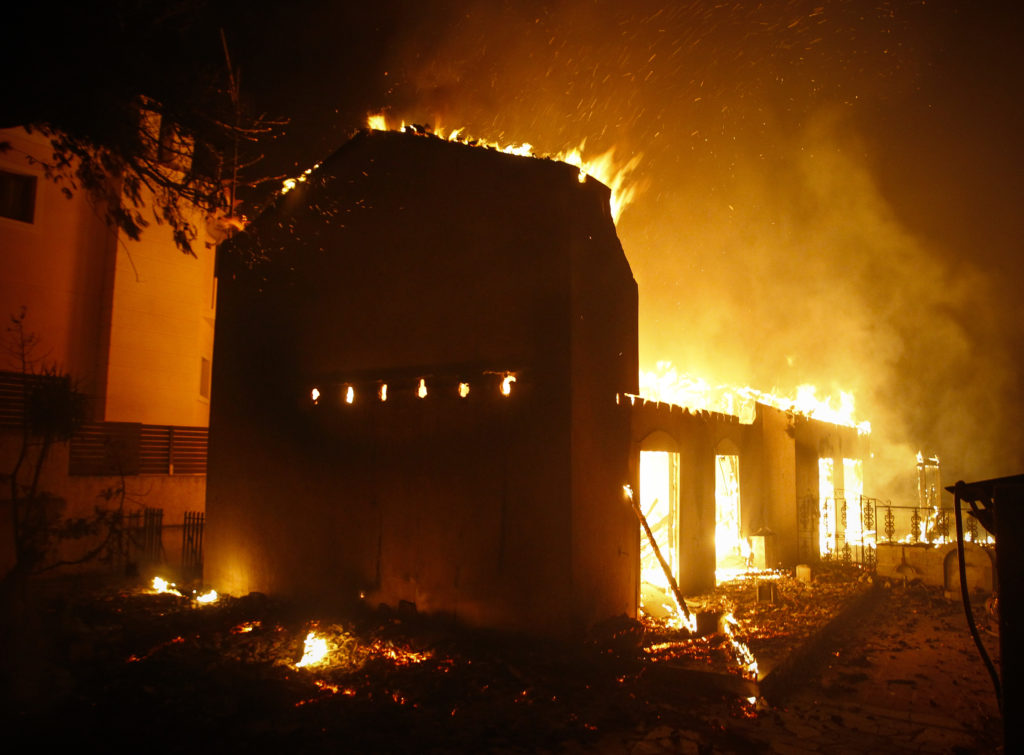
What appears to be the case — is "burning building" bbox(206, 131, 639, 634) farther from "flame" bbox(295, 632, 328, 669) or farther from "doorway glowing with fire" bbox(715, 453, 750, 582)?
"doorway glowing with fire" bbox(715, 453, 750, 582)

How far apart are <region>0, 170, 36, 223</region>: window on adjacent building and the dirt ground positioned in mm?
14187

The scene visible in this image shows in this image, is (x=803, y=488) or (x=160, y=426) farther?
(x=160, y=426)

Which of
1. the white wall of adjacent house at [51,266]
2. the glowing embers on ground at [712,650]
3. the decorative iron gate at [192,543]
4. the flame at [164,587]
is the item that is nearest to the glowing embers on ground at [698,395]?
the glowing embers on ground at [712,650]

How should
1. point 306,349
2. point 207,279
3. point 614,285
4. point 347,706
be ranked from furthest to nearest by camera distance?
point 207,279
point 306,349
point 614,285
point 347,706

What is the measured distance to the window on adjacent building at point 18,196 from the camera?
18641 mm

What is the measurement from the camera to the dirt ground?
6570 mm

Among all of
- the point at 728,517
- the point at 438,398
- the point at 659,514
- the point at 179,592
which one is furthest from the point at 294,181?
the point at 728,517

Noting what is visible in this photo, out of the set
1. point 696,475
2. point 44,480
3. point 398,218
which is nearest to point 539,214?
point 398,218

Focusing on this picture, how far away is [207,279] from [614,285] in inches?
752

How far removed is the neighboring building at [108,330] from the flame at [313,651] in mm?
10154

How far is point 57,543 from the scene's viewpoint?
49.2ft

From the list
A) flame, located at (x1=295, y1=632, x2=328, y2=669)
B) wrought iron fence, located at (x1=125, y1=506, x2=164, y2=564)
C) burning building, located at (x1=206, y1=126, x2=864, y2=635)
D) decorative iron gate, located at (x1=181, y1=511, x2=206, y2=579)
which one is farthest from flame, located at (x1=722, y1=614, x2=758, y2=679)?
wrought iron fence, located at (x1=125, y1=506, x2=164, y2=564)

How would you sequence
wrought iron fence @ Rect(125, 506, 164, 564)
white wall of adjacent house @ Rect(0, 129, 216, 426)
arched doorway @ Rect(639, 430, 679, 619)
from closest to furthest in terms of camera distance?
arched doorway @ Rect(639, 430, 679, 619), wrought iron fence @ Rect(125, 506, 164, 564), white wall of adjacent house @ Rect(0, 129, 216, 426)

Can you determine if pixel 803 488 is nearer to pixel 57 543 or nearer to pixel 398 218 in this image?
pixel 398 218
